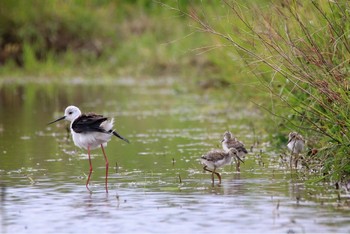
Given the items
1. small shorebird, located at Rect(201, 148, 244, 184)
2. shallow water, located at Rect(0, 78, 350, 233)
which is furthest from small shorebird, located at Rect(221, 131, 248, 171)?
small shorebird, located at Rect(201, 148, 244, 184)

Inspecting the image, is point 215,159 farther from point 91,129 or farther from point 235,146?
point 91,129

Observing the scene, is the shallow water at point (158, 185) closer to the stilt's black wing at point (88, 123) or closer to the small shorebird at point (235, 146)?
the small shorebird at point (235, 146)

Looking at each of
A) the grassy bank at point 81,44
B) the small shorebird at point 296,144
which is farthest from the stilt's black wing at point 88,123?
the grassy bank at point 81,44

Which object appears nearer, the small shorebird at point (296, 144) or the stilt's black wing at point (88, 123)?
the stilt's black wing at point (88, 123)

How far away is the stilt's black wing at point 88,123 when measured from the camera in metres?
10.9

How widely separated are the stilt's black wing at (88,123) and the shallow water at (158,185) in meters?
0.56

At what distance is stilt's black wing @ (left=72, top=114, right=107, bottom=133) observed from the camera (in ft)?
35.8

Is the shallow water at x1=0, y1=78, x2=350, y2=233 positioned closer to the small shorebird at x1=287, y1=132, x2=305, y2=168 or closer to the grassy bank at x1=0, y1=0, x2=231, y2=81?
the small shorebird at x1=287, y1=132, x2=305, y2=168

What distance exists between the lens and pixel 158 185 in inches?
411

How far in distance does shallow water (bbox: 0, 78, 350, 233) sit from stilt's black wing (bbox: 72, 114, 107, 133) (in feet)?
1.83

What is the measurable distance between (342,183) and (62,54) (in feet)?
73.9

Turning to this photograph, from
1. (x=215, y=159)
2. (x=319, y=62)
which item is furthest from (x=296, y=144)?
(x=319, y=62)

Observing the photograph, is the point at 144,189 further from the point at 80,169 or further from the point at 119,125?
the point at 119,125

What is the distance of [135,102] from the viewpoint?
22000mm
